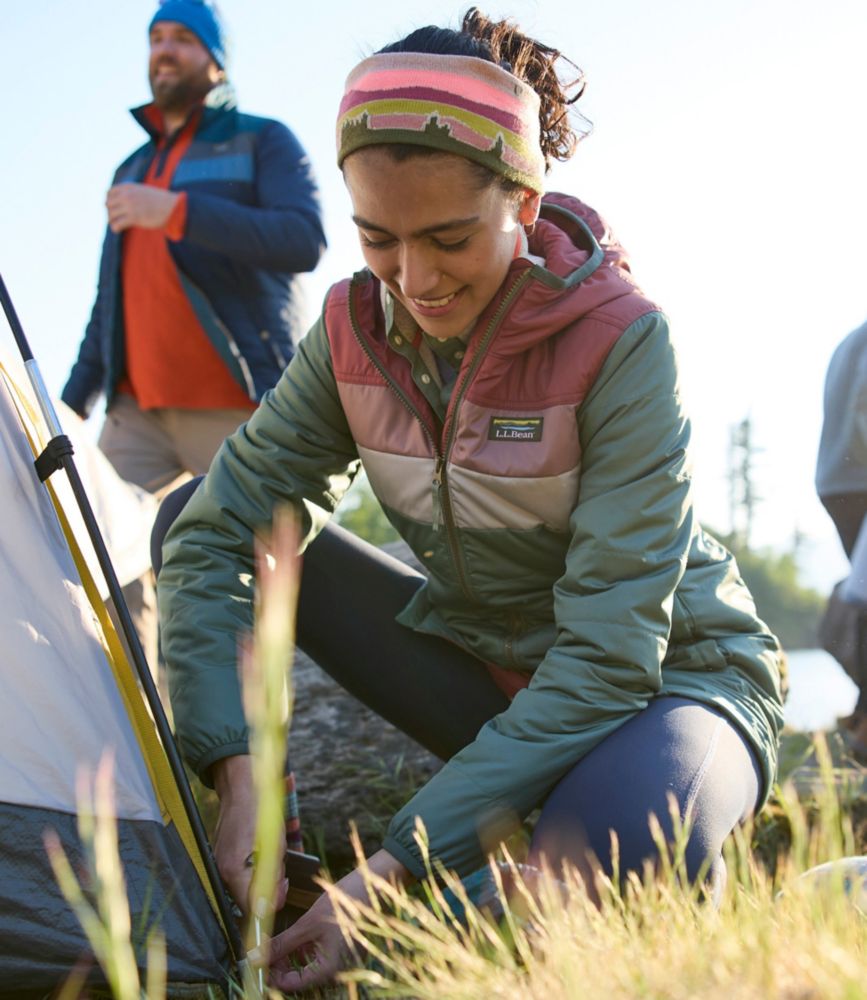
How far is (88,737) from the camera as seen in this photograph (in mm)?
1870

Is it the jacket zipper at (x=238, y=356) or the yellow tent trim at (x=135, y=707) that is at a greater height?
the jacket zipper at (x=238, y=356)

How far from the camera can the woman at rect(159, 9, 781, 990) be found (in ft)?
6.08

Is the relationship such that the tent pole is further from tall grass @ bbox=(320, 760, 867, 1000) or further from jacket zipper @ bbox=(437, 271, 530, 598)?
Result: jacket zipper @ bbox=(437, 271, 530, 598)


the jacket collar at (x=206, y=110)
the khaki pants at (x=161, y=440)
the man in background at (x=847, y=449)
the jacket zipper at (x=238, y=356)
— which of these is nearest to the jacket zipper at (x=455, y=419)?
the man in background at (x=847, y=449)

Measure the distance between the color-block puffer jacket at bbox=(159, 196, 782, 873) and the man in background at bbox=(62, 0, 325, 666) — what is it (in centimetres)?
131

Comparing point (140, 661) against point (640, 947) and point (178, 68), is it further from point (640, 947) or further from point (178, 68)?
point (178, 68)

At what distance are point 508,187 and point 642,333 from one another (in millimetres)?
334

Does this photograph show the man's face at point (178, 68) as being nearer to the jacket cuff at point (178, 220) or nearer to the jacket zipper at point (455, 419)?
the jacket cuff at point (178, 220)

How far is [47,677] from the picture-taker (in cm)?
185

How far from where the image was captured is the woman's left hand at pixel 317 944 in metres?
1.67

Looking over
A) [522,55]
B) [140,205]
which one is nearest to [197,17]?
[140,205]

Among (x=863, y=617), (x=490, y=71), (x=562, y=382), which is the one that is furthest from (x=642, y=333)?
(x=863, y=617)

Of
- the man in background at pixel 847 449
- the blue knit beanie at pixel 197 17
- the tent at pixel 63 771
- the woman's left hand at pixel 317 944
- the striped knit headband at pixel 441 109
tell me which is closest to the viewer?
the woman's left hand at pixel 317 944

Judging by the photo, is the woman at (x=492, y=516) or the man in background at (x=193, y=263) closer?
the woman at (x=492, y=516)
